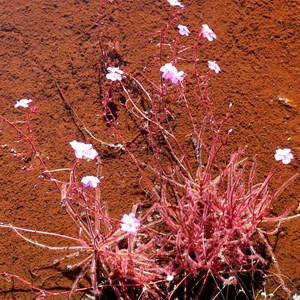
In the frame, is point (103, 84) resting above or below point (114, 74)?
below

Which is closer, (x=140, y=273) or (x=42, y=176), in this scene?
(x=140, y=273)

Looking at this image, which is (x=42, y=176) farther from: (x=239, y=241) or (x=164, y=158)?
(x=239, y=241)

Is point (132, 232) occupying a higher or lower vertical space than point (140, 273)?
higher

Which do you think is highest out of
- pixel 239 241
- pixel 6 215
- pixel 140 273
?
pixel 239 241

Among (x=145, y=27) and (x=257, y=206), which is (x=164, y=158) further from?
(x=145, y=27)

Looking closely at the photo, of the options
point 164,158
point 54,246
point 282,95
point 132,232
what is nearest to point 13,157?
point 54,246

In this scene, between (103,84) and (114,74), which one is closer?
(114,74)

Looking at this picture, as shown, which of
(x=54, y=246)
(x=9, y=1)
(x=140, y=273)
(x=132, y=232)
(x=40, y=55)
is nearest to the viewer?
(x=132, y=232)

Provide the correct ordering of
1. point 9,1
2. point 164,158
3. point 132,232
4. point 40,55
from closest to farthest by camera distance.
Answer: point 132,232 < point 164,158 < point 40,55 < point 9,1
